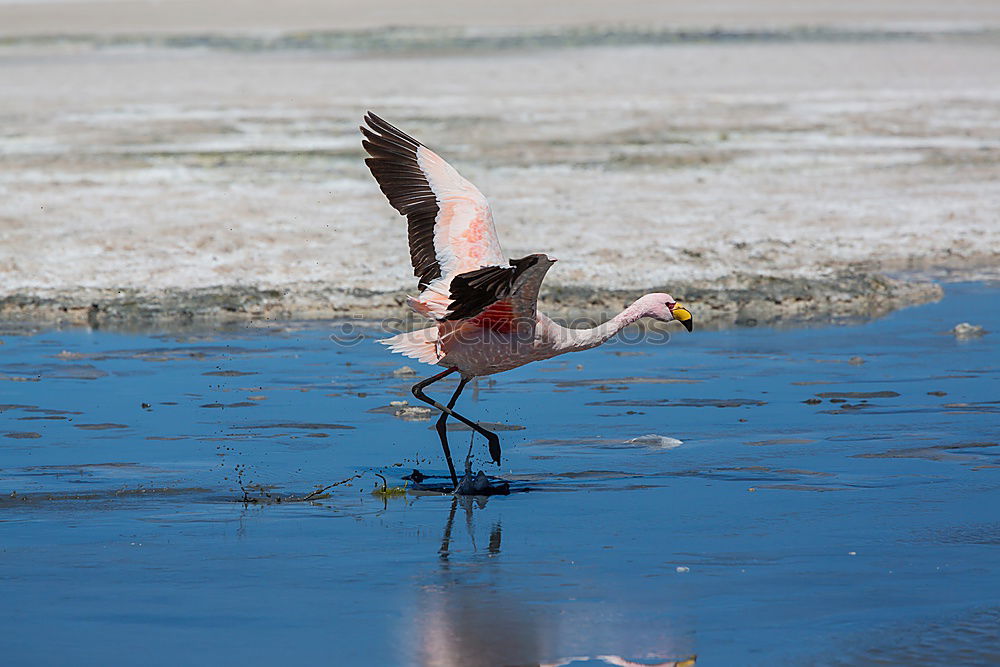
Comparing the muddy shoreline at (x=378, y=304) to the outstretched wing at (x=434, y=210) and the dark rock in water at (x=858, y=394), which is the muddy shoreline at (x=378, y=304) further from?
the outstretched wing at (x=434, y=210)

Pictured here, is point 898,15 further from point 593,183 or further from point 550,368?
point 550,368

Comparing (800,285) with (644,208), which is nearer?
(800,285)

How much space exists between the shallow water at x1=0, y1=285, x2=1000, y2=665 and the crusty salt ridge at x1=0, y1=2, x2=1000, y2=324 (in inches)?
69.5

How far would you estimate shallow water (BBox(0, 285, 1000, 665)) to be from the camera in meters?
4.92

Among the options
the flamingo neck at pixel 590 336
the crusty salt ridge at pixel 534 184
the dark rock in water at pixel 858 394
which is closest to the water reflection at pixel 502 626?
the flamingo neck at pixel 590 336

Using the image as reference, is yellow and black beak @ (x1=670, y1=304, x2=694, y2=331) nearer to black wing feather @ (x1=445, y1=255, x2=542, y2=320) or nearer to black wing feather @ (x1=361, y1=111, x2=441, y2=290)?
black wing feather @ (x1=445, y1=255, x2=542, y2=320)

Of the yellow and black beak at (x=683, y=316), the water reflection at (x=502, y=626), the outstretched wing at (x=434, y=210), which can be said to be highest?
the outstretched wing at (x=434, y=210)

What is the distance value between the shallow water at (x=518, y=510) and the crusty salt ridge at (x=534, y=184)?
5.79 feet

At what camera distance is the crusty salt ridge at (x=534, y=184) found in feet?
39.4

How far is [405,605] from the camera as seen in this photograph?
17.1 ft

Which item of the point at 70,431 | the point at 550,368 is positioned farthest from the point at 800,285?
the point at 70,431

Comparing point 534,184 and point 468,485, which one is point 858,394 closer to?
point 468,485

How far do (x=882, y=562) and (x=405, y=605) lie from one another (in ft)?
5.88

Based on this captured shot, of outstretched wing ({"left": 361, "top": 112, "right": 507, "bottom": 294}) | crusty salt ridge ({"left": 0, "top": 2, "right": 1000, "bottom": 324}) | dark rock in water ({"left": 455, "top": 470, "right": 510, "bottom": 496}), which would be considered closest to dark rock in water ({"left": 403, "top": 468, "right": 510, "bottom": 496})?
dark rock in water ({"left": 455, "top": 470, "right": 510, "bottom": 496})
